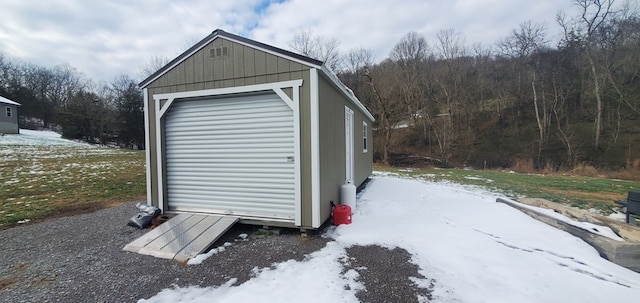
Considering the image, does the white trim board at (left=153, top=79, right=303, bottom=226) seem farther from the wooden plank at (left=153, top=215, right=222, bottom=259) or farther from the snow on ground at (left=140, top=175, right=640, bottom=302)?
the wooden plank at (left=153, top=215, right=222, bottom=259)

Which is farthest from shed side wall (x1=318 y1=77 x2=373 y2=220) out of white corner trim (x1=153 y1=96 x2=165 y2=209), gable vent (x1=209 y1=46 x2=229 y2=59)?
white corner trim (x1=153 y1=96 x2=165 y2=209)

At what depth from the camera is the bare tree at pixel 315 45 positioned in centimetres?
2152

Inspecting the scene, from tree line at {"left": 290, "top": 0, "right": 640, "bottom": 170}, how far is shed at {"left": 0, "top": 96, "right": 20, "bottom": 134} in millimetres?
25750

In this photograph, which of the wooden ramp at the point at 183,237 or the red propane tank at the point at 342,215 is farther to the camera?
the red propane tank at the point at 342,215

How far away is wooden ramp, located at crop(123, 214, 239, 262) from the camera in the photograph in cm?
318

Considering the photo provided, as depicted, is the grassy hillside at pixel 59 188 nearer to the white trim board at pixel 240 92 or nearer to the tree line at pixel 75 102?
the white trim board at pixel 240 92

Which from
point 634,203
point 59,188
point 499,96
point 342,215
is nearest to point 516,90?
point 499,96

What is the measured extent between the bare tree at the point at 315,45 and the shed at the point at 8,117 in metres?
25.6

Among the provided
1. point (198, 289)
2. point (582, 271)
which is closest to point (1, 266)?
point (198, 289)

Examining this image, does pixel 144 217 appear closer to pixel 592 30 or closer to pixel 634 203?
pixel 634 203

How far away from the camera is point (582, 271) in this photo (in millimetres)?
2678

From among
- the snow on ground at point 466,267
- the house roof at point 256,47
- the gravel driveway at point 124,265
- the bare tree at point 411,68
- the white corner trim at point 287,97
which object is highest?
the bare tree at point 411,68

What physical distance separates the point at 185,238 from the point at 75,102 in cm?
3284

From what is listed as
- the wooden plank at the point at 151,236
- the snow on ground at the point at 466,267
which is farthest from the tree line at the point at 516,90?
the wooden plank at the point at 151,236
